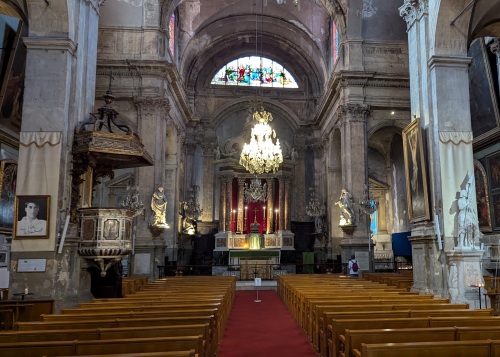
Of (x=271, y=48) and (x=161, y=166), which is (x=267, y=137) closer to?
(x=161, y=166)

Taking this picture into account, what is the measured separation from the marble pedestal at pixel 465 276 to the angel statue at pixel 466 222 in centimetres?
19

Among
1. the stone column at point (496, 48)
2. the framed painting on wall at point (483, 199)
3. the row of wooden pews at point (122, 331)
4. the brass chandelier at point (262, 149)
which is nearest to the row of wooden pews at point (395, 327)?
the row of wooden pews at point (122, 331)

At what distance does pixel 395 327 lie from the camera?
16.2 feet

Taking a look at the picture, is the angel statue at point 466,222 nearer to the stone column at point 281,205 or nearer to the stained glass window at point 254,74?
the stone column at point 281,205

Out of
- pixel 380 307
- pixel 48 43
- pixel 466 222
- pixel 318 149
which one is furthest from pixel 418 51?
Result: pixel 318 149

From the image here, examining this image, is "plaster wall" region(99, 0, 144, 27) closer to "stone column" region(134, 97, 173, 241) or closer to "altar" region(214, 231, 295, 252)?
"stone column" region(134, 97, 173, 241)

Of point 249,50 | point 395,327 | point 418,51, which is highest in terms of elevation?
point 249,50

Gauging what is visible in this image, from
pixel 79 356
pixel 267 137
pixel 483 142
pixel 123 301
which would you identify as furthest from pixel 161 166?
pixel 79 356

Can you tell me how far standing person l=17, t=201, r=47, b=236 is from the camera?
8070 millimetres

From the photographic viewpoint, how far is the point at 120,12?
18000 millimetres

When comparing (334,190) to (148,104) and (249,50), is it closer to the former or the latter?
(148,104)

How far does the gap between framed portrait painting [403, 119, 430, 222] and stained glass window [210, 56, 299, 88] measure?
17.1 m

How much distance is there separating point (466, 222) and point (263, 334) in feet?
15.0

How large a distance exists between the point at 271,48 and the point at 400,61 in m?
9.69
